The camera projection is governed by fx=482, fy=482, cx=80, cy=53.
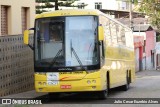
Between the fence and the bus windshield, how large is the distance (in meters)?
2.21

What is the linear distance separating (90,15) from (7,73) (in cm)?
457

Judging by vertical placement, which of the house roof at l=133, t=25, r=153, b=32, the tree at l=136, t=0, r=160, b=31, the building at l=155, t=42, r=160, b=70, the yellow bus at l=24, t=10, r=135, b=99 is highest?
the tree at l=136, t=0, r=160, b=31

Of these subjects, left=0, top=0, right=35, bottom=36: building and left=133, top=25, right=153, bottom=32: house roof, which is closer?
left=0, top=0, right=35, bottom=36: building

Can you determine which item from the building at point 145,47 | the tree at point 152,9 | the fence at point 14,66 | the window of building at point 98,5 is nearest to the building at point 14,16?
the fence at point 14,66

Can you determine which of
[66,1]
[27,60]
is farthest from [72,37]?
[66,1]

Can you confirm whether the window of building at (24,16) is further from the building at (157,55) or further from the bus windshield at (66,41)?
Answer: the building at (157,55)

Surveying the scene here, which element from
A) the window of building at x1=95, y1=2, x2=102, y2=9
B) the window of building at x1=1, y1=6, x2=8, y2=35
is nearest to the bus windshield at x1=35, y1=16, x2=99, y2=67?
the window of building at x1=1, y1=6, x2=8, y2=35

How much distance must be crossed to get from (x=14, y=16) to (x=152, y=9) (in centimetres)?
784

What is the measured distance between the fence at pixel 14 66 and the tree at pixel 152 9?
728 centimetres

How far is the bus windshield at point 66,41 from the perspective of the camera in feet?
56.5

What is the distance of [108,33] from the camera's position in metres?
19.7

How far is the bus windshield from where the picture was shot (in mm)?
17211

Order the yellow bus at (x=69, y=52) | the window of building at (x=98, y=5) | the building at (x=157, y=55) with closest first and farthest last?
the yellow bus at (x=69, y=52) < the building at (x=157, y=55) < the window of building at (x=98, y=5)

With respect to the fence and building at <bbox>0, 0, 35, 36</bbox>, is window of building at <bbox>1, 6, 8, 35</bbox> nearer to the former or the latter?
building at <bbox>0, 0, 35, 36</bbox>
